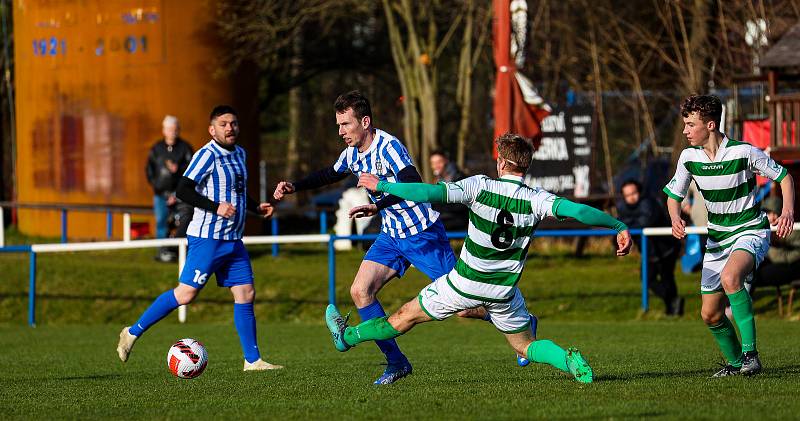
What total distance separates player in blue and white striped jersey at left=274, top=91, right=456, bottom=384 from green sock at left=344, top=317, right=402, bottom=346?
0.42 m

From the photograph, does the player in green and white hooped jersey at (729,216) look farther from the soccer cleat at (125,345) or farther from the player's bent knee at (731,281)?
the soccer cleat at (125,345)

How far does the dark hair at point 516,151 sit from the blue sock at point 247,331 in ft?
11.2

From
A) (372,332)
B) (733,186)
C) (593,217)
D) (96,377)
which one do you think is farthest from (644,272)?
(593,217)

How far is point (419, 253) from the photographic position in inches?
362

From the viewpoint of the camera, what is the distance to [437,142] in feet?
81.3

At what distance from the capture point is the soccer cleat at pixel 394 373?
9008 millimetres

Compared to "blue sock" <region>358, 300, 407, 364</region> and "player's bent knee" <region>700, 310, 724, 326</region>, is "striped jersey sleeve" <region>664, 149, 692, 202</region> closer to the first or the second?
"player's bent knee" <region>700, 310, 724, 326</region>

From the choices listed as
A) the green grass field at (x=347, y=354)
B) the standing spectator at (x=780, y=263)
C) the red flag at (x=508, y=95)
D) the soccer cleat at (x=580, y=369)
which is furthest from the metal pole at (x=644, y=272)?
the soccer cleat at (x=580, y=369)

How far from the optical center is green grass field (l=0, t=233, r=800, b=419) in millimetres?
7676

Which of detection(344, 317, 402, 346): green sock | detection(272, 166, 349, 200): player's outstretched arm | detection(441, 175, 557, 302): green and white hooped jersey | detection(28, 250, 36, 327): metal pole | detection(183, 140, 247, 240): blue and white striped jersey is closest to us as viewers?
detection(441, 175, 557, 302): green and white hooped jersey

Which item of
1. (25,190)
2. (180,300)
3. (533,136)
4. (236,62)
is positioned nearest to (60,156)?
(25,190)

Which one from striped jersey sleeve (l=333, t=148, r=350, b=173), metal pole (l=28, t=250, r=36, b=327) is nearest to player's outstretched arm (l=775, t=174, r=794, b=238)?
striped jersey sleeve (l=333, t=148, r=350, b=173)

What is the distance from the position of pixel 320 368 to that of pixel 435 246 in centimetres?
183

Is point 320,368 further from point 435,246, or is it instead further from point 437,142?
point 437,142
